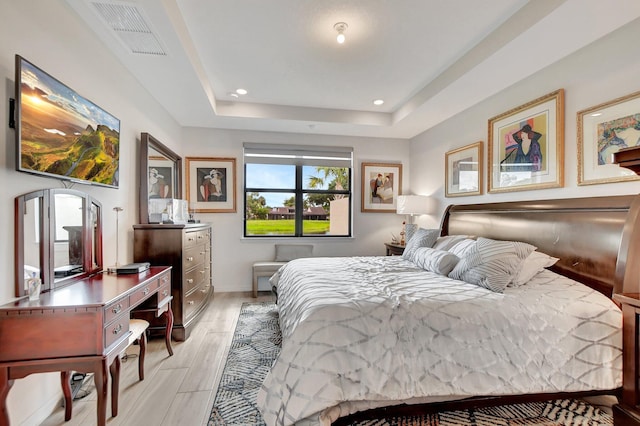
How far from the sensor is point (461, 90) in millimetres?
3117

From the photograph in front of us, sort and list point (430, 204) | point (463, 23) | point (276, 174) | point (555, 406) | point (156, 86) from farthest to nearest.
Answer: point (276, 174) → point (430, 204) → point (156, 86) → point (463, 23) → point (555, 406)

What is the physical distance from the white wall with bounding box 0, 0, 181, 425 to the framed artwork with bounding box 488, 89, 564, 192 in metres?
3.75

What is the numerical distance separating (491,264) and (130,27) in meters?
3.14

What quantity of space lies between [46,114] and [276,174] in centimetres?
328

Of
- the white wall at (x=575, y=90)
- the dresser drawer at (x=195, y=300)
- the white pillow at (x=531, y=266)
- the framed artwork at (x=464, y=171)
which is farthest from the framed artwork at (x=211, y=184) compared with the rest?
the white pillow at (x=531, y=266)

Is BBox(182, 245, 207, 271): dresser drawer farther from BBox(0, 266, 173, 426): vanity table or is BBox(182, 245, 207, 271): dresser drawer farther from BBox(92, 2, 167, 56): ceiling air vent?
BBox(92, 2, 167, 56): ceiling air vent

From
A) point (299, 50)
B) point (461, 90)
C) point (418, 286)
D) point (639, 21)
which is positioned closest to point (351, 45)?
point (299, 50)

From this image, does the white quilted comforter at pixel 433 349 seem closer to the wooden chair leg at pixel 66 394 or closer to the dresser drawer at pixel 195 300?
the wooden chair leg at pixel 66 394

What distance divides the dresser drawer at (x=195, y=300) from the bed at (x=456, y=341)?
1.48 m

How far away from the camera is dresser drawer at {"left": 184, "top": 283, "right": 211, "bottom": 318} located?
120 inches

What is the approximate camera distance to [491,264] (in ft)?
6.98

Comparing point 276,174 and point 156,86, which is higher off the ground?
point 156,86

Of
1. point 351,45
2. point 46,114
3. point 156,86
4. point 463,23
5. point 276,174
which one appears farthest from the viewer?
point 276,174

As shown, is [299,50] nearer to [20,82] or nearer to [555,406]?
[20,82]
